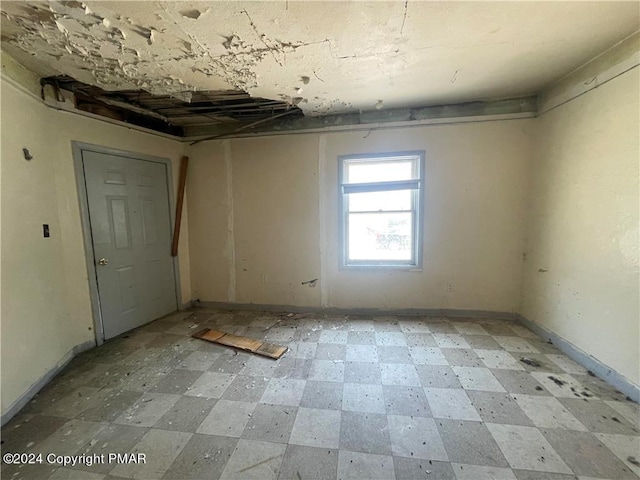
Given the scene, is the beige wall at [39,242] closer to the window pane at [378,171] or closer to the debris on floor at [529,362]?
the window pane at [378,171]

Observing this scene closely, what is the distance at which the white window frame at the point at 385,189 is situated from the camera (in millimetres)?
3064

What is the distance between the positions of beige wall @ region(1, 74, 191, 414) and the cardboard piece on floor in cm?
114

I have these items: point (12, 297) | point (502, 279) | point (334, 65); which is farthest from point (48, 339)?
point (502, 279)

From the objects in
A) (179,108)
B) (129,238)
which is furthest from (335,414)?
(179,108)

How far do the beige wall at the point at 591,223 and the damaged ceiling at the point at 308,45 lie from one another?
18.6 inches

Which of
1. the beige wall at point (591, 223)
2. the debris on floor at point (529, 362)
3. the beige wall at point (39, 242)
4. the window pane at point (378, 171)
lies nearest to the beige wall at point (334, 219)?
the window pane at point (378, 171)

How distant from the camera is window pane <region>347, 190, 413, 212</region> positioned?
10.4ft

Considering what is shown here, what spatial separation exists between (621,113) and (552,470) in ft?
8.00

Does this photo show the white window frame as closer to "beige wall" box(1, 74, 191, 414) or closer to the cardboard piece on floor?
the cardboard piece on floor

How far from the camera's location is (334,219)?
327cm

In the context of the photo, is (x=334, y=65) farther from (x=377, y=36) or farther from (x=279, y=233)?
(x=279, y=233)

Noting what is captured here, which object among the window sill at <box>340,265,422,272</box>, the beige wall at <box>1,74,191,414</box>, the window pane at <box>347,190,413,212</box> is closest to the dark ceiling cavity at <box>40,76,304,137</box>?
the beige wall at <box>1,74,191,414</box>

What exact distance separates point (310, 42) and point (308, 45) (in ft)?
0.12

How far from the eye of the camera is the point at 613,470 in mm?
1294
